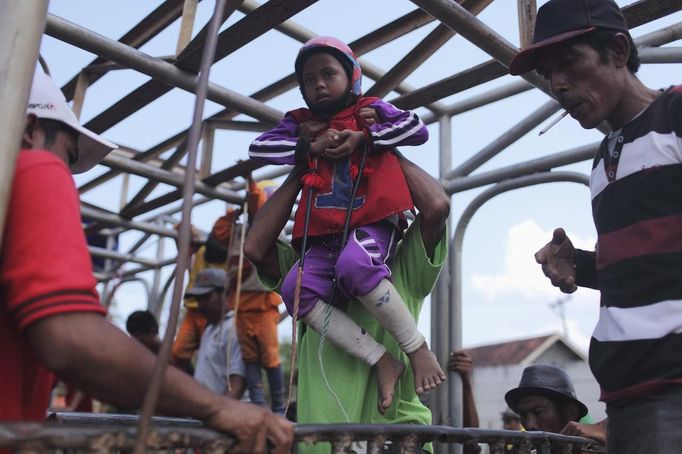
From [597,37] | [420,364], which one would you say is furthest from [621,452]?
[597,37]

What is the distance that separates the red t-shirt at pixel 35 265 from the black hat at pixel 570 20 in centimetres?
125

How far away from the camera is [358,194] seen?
2.19m

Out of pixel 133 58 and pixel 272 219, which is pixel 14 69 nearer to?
pixel 272 219

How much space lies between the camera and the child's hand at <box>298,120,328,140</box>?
2.32m

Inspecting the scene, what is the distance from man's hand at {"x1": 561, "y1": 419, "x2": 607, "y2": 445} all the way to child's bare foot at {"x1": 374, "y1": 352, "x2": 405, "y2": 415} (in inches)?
22.7

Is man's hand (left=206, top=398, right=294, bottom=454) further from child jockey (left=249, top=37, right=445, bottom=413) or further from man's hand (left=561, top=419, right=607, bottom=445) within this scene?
man's hand (left=561, top=419, right=607, bottom=445)

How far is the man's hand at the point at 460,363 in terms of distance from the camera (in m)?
3.46

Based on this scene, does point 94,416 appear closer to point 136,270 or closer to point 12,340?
point 12,340

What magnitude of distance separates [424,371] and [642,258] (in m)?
0.70

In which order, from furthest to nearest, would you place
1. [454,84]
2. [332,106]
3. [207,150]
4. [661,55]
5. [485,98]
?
[207,150], [485,98], [454,84], [661,55], [332,106]

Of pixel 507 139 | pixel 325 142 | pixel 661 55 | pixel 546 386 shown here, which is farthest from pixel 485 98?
pixel 325 142

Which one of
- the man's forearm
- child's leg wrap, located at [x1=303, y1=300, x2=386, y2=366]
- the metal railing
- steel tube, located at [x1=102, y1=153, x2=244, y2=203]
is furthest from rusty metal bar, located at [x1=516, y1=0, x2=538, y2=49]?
steel tube, located at [x1=102, y1=153, x2=244, y2=203]

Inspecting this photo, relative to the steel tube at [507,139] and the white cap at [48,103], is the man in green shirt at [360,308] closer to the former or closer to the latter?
the white cap at [48,103]

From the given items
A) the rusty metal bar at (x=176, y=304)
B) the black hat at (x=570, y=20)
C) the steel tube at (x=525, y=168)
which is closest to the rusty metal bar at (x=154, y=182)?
the steel tube at (x=525, y=168)
